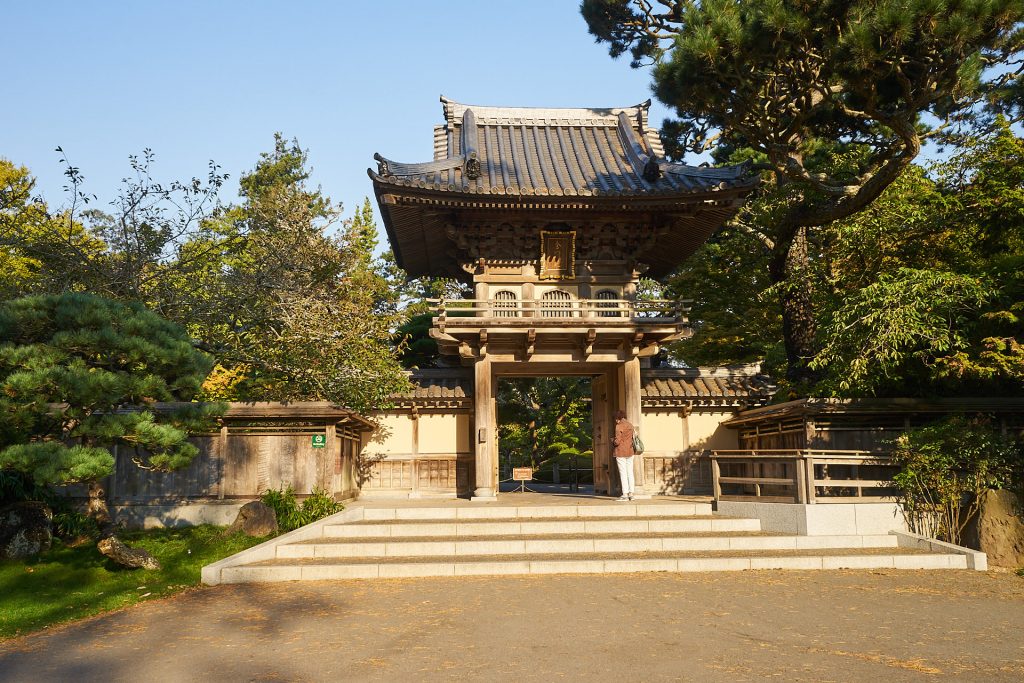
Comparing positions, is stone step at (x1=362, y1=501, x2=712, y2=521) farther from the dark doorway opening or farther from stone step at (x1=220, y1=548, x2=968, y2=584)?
the dark doorway opening

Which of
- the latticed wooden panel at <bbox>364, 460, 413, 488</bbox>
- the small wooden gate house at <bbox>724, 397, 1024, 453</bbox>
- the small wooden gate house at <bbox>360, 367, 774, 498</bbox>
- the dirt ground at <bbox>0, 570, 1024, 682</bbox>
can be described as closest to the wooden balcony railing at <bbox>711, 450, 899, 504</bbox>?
the small wooden gate house at <bbox>724, 397, 1024, 453</bbox>

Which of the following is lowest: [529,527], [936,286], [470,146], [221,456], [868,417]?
[529,527]

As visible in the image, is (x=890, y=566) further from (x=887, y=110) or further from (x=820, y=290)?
(x=887, y=110)

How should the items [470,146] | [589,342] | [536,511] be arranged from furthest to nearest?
[470,146], [589,342], [536,511]

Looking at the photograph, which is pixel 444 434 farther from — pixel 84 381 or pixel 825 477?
pixel 84 381

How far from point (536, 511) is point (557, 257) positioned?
676cm

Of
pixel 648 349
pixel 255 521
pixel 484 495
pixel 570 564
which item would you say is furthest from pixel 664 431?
pixel 255 521

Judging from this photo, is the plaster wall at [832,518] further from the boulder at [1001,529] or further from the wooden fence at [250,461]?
the wooden fence at [250,461]

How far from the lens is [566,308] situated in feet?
56.3

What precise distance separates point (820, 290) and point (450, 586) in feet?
42.5

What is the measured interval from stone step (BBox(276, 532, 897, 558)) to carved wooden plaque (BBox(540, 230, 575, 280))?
7665 mm

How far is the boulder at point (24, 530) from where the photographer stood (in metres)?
11.8

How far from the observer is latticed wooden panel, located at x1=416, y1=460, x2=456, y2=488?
19688 millimetres

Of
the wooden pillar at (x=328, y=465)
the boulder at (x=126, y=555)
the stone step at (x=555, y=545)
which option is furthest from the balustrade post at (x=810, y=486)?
the boulder at (x=126, y=555)
